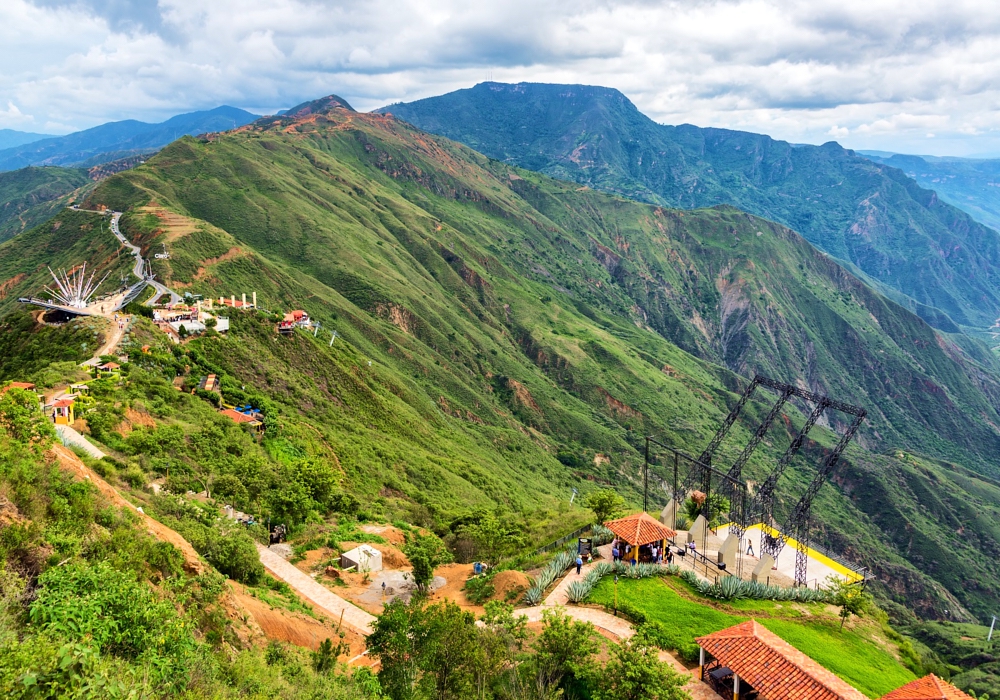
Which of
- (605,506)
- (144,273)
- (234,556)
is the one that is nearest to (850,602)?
(605,506)

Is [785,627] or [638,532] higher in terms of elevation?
[638,532]

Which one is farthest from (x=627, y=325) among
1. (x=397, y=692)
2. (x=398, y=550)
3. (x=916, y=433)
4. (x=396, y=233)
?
(x=397, y=692)

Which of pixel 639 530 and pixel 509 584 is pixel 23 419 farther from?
pixel 639 530

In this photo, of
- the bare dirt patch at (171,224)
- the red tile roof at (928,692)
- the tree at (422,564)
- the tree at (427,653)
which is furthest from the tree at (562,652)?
the bare dirt patch at (171,224)

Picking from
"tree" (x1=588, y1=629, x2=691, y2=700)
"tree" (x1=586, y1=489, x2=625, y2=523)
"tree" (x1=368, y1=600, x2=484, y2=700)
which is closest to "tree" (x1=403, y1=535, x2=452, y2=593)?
"tree" (x1=368, y1=600, x2=484, y2=700)

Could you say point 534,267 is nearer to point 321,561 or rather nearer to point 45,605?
point 321,561

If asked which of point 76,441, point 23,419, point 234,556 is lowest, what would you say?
point 234,556

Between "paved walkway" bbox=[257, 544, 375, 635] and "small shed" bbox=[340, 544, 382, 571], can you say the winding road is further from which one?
"small shed" bbox=[340, 544, 382, 571]
